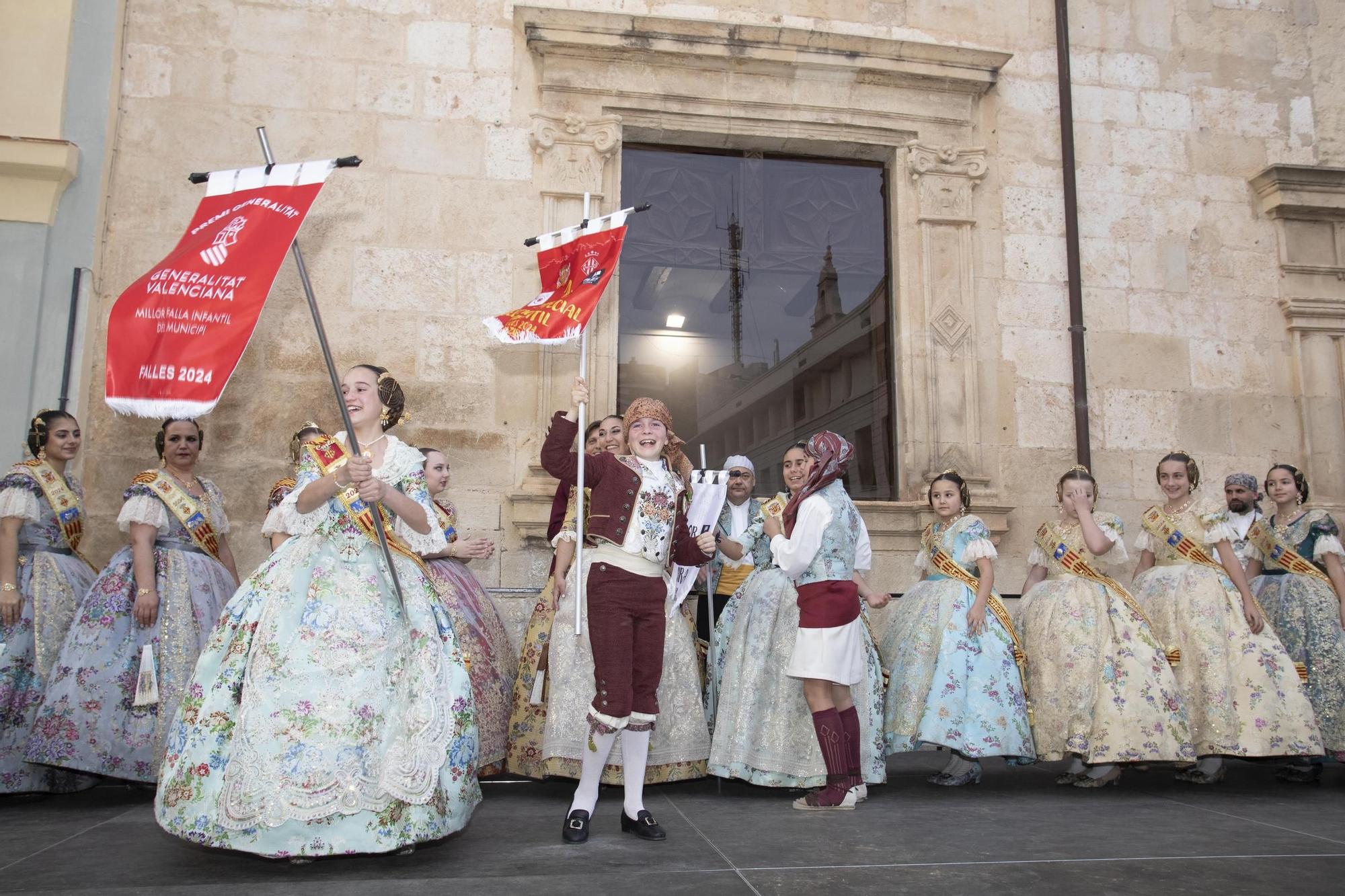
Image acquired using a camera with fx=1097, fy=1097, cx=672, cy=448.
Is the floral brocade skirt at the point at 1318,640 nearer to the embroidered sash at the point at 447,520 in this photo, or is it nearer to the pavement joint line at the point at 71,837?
the embroidered sash at the point at 447,520

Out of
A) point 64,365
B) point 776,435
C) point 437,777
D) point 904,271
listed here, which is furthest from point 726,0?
point 437,777

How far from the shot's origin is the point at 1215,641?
20.4 ft

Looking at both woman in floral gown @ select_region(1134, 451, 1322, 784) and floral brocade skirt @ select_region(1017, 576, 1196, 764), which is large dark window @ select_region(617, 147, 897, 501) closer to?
woman in floral gown @ select_region(1134, 451, 1322, 784)

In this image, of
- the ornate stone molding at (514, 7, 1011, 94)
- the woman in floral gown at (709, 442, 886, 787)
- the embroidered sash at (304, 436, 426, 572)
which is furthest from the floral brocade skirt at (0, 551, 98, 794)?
the ornate stone molding at (514, 7, 1011, 94)

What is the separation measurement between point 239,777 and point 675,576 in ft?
9.17

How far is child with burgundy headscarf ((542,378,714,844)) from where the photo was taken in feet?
14.7

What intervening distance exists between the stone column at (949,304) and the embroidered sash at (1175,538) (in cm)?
136

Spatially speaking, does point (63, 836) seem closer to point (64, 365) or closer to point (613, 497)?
point (613, 497)

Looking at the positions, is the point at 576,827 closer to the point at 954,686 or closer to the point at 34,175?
the point at 954,686

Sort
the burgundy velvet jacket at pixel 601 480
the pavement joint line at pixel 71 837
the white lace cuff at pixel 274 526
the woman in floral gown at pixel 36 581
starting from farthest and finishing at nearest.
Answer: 1. the woman in floral gown at pixel 36 581
2. the white lace cuff at pixel 274 526
3. the burgundy velvet jacket at pixel 601 480
4. the pavement joint line at pixel 71 837

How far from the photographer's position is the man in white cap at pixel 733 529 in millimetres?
6516

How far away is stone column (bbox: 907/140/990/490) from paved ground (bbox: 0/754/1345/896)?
286cm

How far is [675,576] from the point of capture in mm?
6020

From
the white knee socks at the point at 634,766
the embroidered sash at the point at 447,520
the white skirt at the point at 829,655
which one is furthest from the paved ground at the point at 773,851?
the embroidered sash at the point at 447,520
